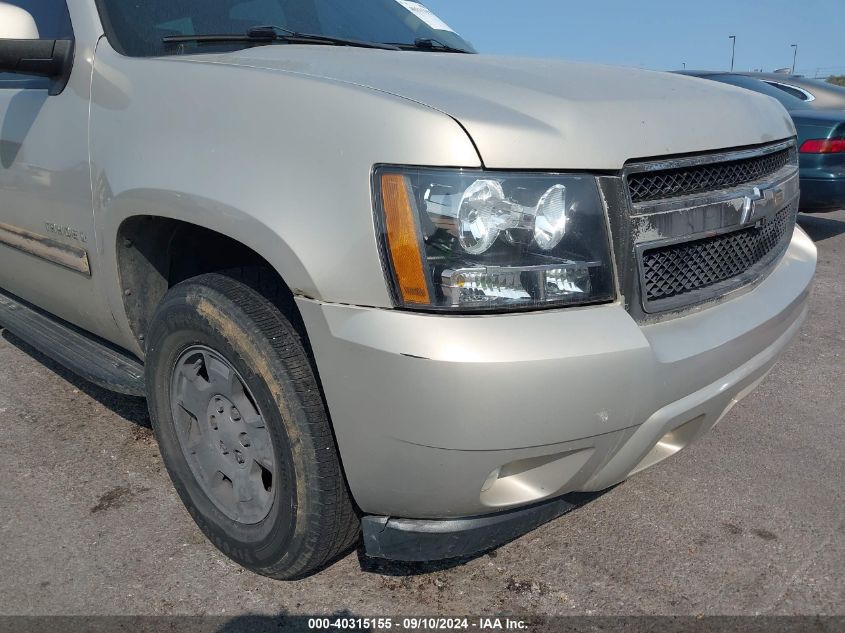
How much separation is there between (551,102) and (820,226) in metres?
7.26

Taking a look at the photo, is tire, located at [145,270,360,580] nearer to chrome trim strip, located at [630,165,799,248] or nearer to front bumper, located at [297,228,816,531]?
front bumper, located at [297,228,816,531]

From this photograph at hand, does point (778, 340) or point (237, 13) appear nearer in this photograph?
point (778, 340)

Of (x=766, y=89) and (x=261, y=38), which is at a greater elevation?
(x=261, y=38)

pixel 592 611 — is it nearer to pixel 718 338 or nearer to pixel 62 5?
pixel 718 338

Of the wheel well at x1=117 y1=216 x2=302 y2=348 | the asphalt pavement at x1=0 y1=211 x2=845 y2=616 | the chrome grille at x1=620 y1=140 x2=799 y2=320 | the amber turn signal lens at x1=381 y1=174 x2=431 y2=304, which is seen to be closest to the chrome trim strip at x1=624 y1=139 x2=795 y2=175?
the chrome grille at x1=620 y1=140 x2=799 y2=320

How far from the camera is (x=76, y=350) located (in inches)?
111

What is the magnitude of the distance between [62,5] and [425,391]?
6.81 feet

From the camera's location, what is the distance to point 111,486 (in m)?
2.70

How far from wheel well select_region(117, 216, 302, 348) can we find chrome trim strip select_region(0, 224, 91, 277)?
0.66ft

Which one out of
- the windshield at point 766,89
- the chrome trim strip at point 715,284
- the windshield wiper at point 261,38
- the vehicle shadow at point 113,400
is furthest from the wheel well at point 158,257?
the windshield at point 766,89

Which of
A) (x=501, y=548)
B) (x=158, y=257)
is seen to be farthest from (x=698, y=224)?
(x=158, y=257)

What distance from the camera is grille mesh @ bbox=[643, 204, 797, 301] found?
1854 millimetres

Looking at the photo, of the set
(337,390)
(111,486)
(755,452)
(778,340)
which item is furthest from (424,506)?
(755,452)

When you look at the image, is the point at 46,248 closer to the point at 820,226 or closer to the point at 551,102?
the point at 551,102
